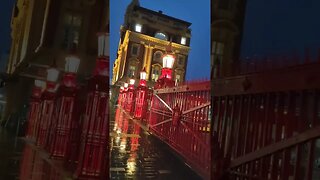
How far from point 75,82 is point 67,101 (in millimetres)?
75

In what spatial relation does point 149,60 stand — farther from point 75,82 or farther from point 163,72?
point 75,82

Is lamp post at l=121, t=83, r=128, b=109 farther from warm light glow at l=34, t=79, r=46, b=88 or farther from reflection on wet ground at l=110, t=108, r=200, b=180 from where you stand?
warm light glow at l=34, t=79, r=46, b=88

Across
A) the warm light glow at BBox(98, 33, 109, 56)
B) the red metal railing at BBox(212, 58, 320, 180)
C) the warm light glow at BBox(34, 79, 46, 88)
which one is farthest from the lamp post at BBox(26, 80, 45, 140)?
the red metal railing at BBox(212, 58, 320, 180)

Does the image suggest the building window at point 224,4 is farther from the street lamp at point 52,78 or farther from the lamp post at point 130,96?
the street lamp at point 52,78

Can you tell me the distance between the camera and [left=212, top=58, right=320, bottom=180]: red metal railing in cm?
80

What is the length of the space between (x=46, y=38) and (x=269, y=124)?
0.82 m

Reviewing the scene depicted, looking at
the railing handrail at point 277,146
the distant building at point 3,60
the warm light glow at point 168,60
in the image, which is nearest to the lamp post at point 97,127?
the warm light glow at point 168,60

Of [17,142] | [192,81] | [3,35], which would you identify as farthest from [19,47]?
[192,81]

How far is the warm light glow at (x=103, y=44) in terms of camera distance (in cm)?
107

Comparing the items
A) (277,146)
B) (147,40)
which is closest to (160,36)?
(147,40)

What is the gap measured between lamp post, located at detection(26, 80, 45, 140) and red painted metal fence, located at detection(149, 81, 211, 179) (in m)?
0.41

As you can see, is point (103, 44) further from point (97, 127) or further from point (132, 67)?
point (97, 127)

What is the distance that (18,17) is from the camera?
1.08 meters

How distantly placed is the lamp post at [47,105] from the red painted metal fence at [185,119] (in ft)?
1.20
